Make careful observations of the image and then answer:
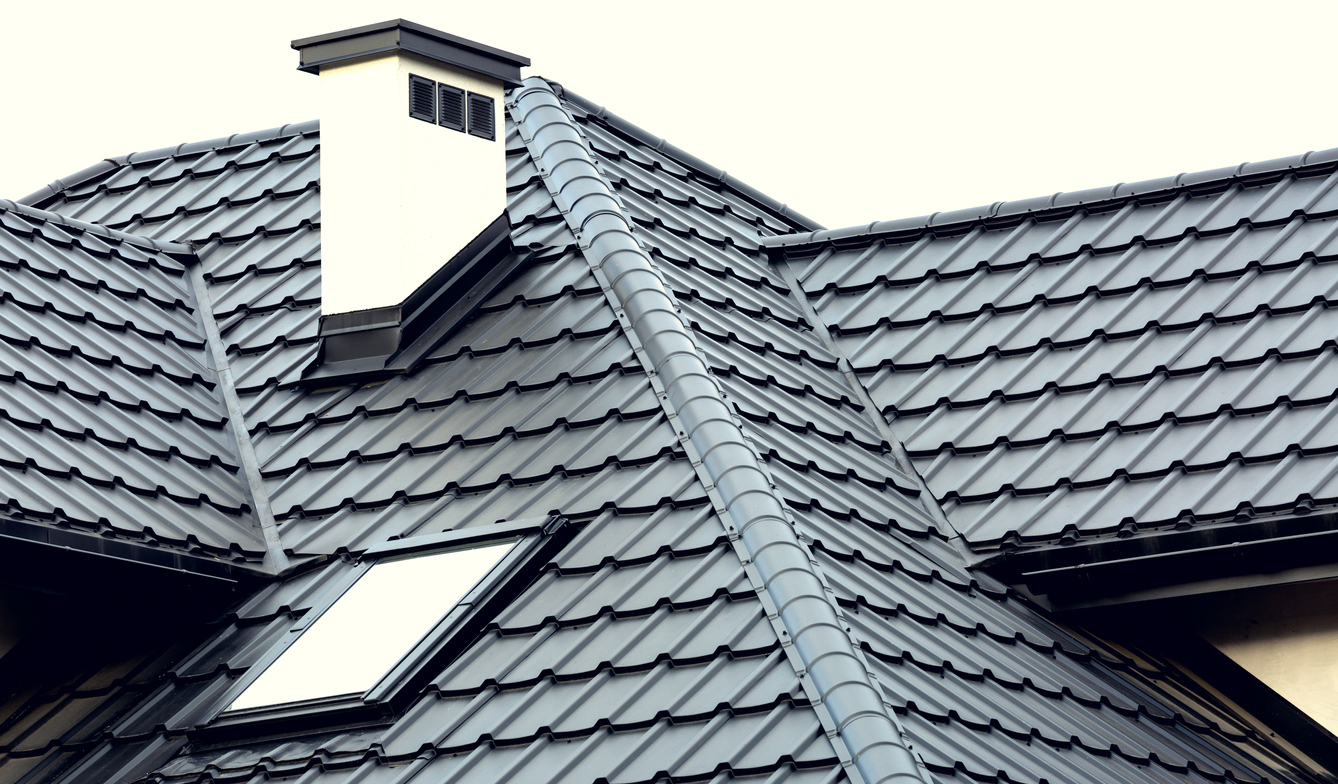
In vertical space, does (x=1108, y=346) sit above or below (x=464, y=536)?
above

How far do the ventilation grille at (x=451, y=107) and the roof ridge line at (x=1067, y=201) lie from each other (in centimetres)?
243

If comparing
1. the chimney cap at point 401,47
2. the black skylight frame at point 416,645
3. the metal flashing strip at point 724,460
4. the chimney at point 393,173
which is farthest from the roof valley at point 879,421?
the chimney cap at point 401,47

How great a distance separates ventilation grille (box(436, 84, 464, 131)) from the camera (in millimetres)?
11984

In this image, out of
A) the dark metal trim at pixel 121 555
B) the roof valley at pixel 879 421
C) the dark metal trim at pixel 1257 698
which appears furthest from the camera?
the roof valley at pixel 879 421

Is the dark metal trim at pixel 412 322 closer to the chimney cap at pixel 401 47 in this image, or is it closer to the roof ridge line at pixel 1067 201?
the chimney cap at pixel 401 47

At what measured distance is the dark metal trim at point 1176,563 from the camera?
9.62 m

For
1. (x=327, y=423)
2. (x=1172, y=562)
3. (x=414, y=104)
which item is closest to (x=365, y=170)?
(x=414, y=104)

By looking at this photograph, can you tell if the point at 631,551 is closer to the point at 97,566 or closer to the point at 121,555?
the point at 121,555

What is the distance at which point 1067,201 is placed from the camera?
41.2ft

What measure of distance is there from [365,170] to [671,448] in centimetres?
314

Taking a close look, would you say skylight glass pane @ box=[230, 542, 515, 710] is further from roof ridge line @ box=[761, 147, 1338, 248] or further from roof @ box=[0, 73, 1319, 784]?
roof ridge line @ box=[761, 147, 1338, 248]

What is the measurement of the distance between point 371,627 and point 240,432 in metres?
2.45

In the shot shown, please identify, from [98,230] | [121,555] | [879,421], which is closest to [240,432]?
[121,555]

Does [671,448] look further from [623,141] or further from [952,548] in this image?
[623,141]
